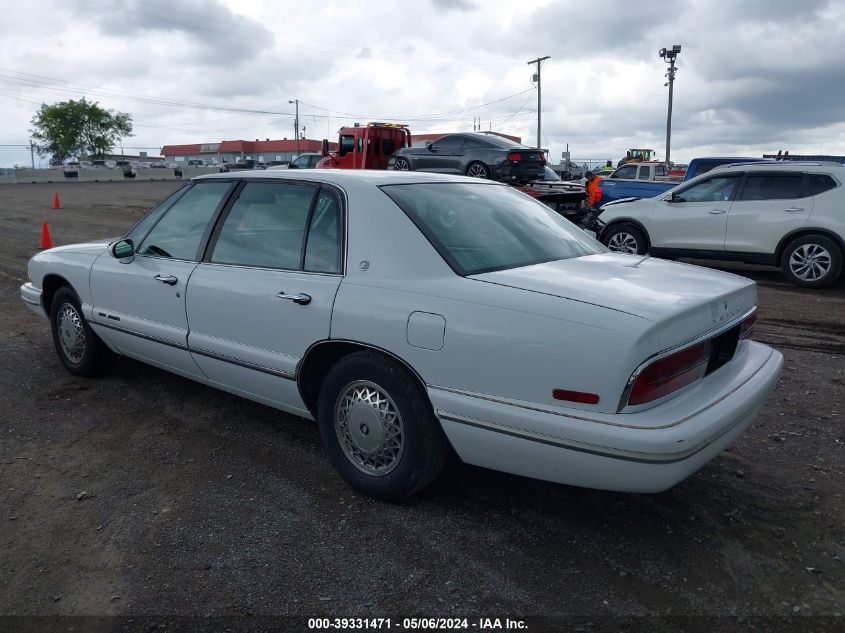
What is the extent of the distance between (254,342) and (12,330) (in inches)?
176

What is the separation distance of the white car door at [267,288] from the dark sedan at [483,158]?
12166 millimetres

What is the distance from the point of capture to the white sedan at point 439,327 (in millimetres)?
2633

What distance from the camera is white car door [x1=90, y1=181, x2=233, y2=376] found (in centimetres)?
417

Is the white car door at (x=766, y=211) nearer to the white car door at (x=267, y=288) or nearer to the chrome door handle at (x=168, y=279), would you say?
the white car door at (x=267, y=288)

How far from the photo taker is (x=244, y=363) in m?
3.77

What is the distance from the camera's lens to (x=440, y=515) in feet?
10.7

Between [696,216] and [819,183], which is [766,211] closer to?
[819,183]

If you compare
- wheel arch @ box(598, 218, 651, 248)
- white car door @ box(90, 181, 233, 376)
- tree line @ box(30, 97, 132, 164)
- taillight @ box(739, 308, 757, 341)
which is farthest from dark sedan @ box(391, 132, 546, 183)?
tree line @ box(30, 97, 132, 164)

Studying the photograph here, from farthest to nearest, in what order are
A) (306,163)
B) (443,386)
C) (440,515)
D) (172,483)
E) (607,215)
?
(306,163)
(607,215)
(172,483)
(440,515)
(443,386)

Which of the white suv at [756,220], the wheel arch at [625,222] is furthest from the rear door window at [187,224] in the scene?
the white suv at [756,220]

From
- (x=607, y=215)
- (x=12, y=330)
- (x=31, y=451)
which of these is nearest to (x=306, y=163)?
(x=607, y=215)

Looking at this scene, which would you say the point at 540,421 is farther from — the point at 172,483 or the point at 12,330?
the point at 12,330

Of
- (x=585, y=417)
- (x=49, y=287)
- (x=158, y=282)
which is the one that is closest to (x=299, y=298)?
(x=158, y=282)

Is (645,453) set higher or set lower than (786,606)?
higher
